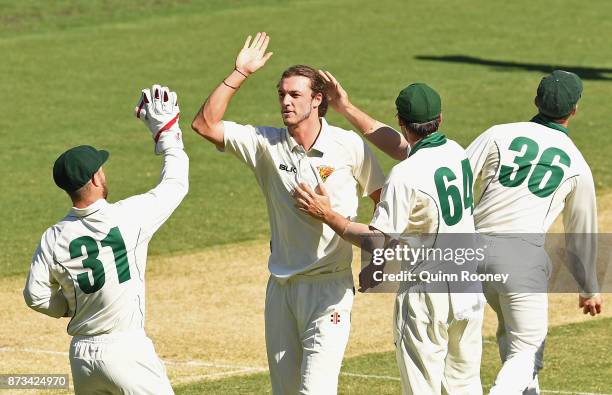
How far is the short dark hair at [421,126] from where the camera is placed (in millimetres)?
8461

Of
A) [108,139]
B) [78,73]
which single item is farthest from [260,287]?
[78,73]

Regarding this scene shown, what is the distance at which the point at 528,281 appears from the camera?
9.27 m

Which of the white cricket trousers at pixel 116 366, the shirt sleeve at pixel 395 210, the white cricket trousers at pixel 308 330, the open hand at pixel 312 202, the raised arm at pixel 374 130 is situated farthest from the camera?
the raised arm at pixel 374 130

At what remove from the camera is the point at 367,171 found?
8961 millimetres

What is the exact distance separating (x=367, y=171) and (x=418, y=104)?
785 millimetres

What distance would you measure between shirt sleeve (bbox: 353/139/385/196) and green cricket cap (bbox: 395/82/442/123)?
1.79ft

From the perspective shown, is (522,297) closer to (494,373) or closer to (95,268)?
(494,373)

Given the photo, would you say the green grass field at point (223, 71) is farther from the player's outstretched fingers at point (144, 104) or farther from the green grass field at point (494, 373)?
the player's outstretched fingers at point (144, 104)

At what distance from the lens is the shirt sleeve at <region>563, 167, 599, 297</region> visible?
9.35m

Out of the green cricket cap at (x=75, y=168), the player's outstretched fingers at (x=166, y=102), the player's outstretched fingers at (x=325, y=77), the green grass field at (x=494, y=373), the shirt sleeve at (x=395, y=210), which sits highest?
the player's outstretched fingers at (x=325, y=77)

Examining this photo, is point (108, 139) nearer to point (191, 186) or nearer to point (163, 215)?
point (191, 186)

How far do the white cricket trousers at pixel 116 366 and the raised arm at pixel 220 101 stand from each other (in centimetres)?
148

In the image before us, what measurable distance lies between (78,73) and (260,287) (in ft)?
44.8

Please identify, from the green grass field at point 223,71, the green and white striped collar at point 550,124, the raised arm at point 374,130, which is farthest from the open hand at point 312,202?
the green grass field at point 223,71
